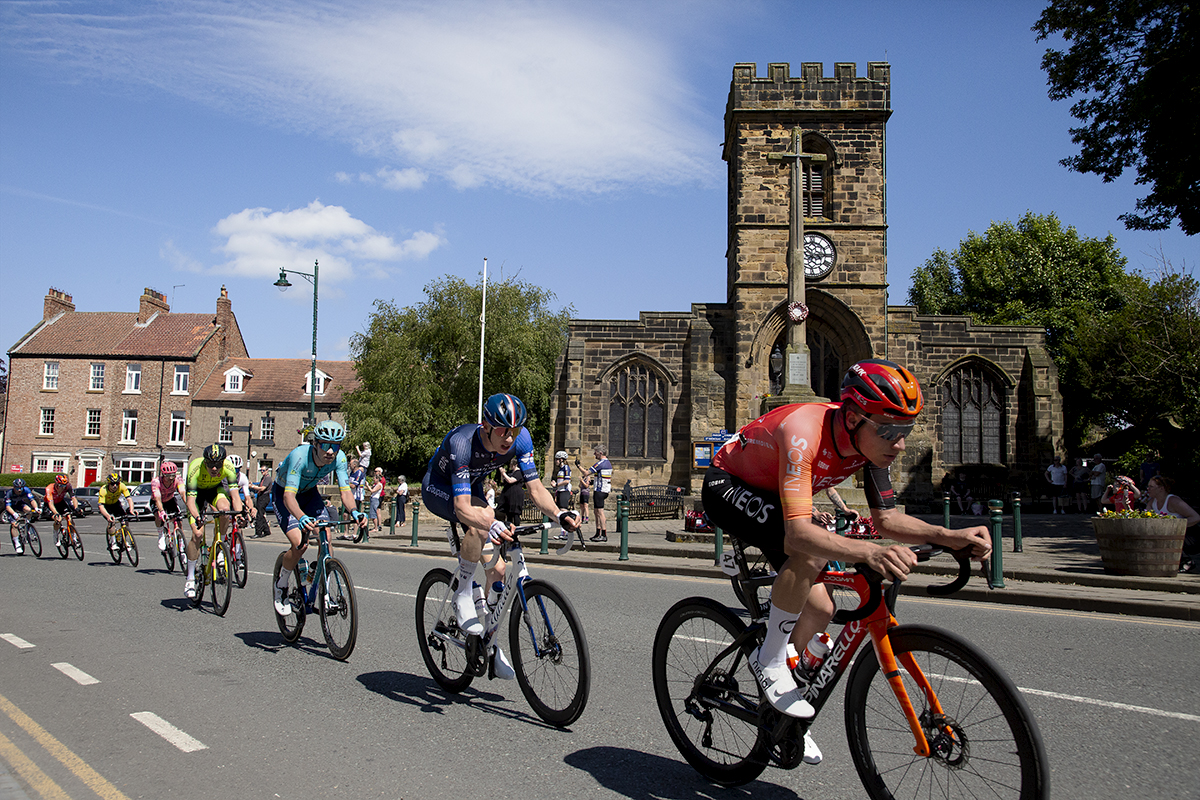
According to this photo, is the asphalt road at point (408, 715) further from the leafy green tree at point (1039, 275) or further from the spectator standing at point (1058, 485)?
the leafy green tree at point (1039, 275)

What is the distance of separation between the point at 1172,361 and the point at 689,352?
1508cm

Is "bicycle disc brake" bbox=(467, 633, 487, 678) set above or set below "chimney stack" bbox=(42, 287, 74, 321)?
below

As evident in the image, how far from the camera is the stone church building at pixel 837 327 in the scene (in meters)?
30.0

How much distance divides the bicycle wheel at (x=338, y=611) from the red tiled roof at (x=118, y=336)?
1977 inches

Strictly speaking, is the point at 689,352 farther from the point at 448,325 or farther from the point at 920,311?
the point at 920,311

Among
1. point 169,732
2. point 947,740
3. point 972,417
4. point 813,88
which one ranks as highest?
point 813,88

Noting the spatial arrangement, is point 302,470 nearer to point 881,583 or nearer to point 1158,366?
point 881,583

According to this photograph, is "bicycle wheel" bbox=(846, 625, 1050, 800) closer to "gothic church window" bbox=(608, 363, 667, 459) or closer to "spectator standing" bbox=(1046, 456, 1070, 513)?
"spectator standing" bbox=(1046, 456, 1070, 513)

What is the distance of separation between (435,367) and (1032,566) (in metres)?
33.4

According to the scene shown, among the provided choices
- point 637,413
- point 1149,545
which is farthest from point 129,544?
point 637,413

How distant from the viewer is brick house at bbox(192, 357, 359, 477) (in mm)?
51156

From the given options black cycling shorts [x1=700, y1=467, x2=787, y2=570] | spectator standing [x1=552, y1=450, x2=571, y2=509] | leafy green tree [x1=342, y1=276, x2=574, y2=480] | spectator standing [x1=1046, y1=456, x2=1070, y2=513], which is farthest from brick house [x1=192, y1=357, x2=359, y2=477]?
black cycling shorts [x1=700, y1=467, x2=787, y2=570]

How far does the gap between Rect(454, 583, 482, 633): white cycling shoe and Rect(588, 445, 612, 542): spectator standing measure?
1234 centimetres

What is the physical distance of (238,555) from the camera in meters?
9.96
